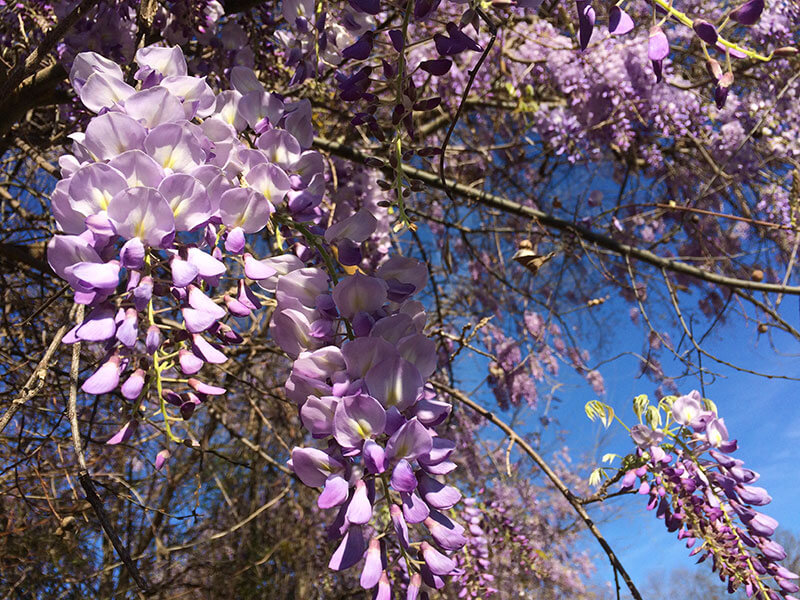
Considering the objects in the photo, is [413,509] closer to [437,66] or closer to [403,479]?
[403,479]

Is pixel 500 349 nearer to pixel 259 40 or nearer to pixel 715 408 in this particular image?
pixel 715 408

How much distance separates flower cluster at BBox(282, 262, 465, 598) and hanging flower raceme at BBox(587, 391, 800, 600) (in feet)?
2.40

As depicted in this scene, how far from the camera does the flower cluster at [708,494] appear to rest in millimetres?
1161

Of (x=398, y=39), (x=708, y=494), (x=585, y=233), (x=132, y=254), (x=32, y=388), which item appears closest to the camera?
(x=132, y=254)

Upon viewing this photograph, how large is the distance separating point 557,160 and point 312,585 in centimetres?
295

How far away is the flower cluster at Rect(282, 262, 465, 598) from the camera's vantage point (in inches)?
22.3

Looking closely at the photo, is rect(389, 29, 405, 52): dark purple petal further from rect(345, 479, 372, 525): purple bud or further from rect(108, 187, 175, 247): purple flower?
rect(345, 479, 372, 525): purple bud

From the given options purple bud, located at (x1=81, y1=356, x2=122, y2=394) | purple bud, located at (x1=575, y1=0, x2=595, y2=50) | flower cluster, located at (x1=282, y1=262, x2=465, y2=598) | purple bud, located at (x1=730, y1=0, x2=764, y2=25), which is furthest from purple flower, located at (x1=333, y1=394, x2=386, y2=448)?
purple bud, located at (x1=730, y1=0, x2=764, y2=25)

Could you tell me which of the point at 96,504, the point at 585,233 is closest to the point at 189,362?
the point at 96,504

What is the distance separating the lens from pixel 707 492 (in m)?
1.19

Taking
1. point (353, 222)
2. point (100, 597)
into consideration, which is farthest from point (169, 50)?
point (100, 597)

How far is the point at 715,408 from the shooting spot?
49.5 inches

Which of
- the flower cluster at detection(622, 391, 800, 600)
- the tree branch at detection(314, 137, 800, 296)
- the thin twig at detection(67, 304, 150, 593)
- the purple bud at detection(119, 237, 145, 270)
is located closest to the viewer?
the purple bud at detection(119, 237, 145, 270)

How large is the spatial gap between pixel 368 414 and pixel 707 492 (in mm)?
965
